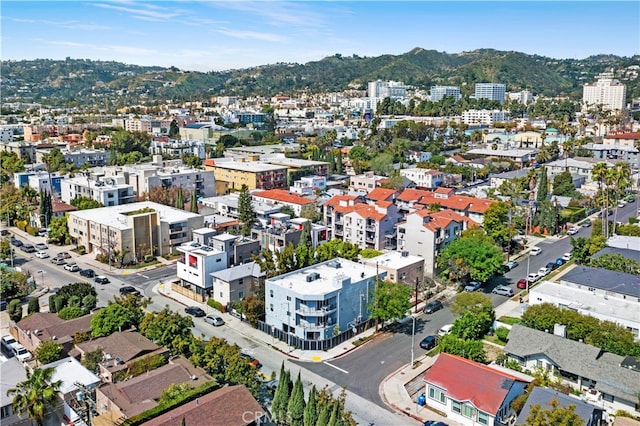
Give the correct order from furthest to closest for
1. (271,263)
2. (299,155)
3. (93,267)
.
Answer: (299,155) → (93,267) → (271,263)

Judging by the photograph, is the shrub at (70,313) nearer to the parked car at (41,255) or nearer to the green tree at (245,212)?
the parked car at (41,255)

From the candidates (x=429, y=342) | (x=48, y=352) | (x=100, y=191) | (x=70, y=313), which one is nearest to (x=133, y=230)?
(x=70, y=313)

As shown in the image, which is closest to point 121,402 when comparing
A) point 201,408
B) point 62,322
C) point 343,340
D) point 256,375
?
point 201,408

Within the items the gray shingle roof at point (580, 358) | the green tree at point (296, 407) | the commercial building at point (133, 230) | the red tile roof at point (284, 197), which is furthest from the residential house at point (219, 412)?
the red tile roof at point (284, 197)

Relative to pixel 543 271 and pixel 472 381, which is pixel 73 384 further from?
pixel 543 271

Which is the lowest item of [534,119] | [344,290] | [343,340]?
[343,340]

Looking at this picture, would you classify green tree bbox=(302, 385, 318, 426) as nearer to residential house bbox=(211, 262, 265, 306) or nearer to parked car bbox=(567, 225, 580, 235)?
residential house bbox=(211, 262, 265, 306)

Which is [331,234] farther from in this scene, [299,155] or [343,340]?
[299,155]
